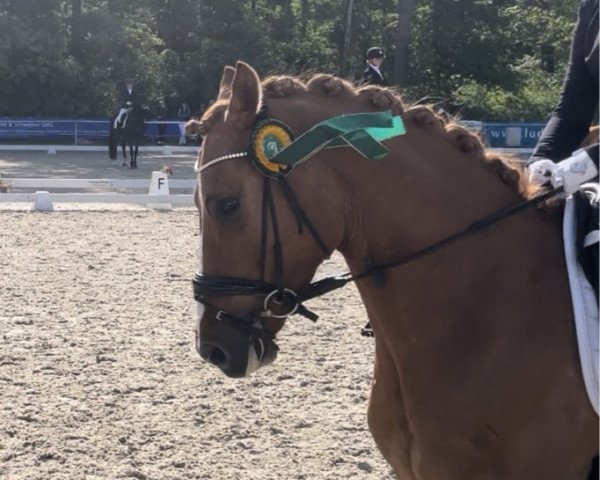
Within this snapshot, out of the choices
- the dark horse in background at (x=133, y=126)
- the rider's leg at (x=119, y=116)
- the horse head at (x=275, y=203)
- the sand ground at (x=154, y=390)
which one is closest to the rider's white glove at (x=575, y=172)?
the horse head at (x=275, y=203)

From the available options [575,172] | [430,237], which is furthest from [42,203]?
[575,172]

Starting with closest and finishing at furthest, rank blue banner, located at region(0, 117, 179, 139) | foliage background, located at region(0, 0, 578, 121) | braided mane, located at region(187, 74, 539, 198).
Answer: braided mane, located at region(187, 74, 539, 198) < blue banner, located at region(0, 117, 179, 139) < foliage background, located at region(0, 0, 578, 121)

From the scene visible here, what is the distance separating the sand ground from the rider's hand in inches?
83.8

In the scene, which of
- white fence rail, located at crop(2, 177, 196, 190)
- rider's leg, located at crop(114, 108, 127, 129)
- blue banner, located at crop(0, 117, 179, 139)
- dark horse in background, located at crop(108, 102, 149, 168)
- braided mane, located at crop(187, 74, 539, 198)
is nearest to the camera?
braided mane, located at crop(187, 74, 539, 198)

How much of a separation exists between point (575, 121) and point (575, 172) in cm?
47

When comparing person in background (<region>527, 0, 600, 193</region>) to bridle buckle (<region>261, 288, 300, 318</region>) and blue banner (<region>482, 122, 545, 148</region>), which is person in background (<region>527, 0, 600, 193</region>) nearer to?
bridle buckle (<region>261, 288, 300, 318</region>)

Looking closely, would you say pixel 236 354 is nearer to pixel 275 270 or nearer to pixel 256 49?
pixel 275 270

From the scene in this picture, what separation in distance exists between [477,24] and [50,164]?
1979 centimetres

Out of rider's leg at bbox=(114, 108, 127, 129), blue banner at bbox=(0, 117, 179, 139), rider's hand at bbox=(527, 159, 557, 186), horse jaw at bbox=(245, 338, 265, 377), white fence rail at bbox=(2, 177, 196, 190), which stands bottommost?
blue banner at bbox=(0, 117, 179, 139)

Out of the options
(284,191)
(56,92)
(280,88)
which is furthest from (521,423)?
(56,92)

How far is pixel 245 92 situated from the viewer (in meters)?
2.58

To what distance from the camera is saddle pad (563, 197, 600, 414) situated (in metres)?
2.42

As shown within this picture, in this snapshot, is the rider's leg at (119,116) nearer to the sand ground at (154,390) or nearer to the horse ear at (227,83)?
the sand ground at (154,390)

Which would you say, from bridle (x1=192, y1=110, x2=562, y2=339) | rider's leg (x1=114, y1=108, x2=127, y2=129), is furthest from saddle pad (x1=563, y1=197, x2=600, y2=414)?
rider's leg (x1=114, y1=108, x2=127, y2=129)
